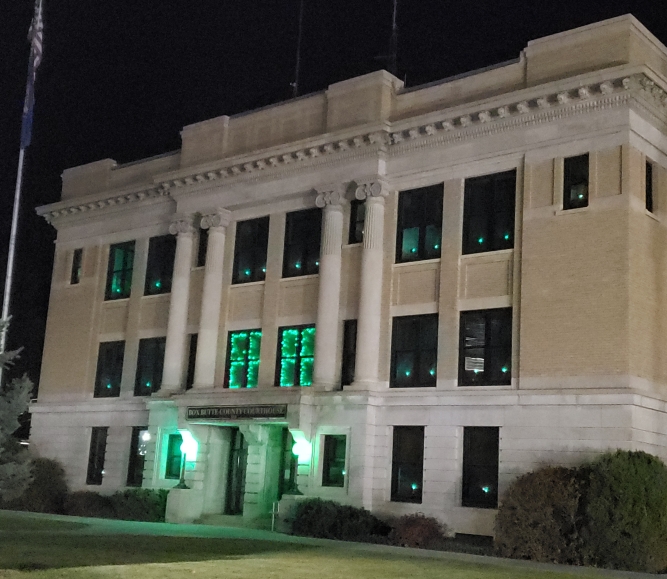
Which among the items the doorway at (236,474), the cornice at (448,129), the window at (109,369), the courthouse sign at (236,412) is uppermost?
the cornice at (448,129)

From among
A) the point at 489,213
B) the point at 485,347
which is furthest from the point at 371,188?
the point at 485,347

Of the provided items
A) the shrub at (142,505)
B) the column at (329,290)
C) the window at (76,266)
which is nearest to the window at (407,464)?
the column at (329,290)

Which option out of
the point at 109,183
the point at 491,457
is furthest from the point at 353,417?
the point at 109,183

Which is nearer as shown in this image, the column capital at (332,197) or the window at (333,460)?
the window at (333,460)

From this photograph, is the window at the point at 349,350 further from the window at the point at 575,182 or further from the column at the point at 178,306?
the window at the point at 575,182

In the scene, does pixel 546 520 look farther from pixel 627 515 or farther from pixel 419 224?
pixel 419 224

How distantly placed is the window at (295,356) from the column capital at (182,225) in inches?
223

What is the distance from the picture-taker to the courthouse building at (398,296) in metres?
24.6

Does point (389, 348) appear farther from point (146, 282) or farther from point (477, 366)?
point (146, 282)

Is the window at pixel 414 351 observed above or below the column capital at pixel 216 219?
below

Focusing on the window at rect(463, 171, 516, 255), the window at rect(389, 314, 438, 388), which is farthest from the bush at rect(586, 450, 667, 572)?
the window at rect(463, 171, 516, 255)

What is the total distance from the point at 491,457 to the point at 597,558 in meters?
4.84

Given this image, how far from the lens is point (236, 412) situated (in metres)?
29.6

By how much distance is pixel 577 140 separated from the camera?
2552 centimetres
